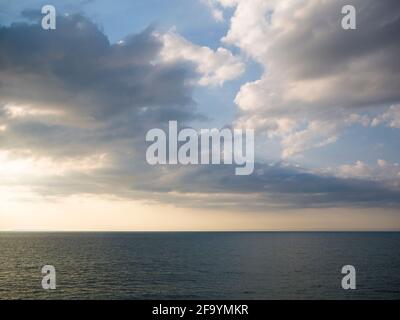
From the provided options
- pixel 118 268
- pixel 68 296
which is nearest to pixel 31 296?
pixel 68 296

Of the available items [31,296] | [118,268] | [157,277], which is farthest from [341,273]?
[31,296]

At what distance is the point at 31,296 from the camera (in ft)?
171

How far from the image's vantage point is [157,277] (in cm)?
6950
